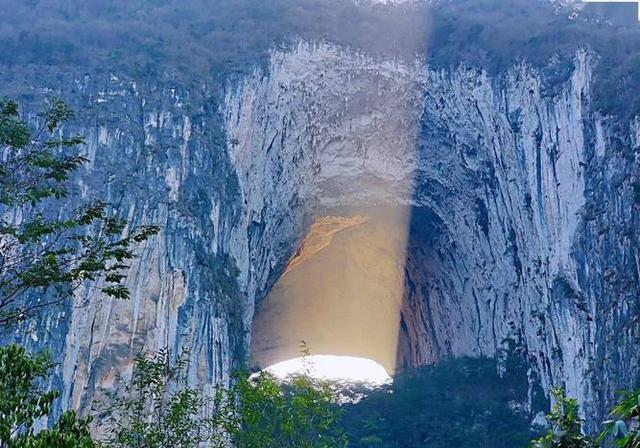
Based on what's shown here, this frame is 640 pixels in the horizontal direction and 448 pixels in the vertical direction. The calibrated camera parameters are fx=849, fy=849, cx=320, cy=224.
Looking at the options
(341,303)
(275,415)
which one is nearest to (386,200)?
(341,303)

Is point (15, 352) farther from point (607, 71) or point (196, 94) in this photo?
point (607, 71)

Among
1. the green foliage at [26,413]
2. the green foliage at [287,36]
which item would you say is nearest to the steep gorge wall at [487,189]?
the green foliage at [287,36]

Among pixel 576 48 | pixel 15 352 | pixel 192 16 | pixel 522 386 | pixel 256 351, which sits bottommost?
pixel 15 352

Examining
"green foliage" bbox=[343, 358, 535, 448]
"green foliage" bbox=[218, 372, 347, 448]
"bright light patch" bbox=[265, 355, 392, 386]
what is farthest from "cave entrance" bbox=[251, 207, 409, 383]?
"green foliage" bbox=[218, 372, 347, 448]

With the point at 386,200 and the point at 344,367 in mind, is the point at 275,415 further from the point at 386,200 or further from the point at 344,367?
the point at 344,367

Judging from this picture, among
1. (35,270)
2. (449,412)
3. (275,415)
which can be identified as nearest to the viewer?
(35,270)

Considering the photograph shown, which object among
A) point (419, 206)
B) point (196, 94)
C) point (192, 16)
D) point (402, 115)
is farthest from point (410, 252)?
point (192, 16)
